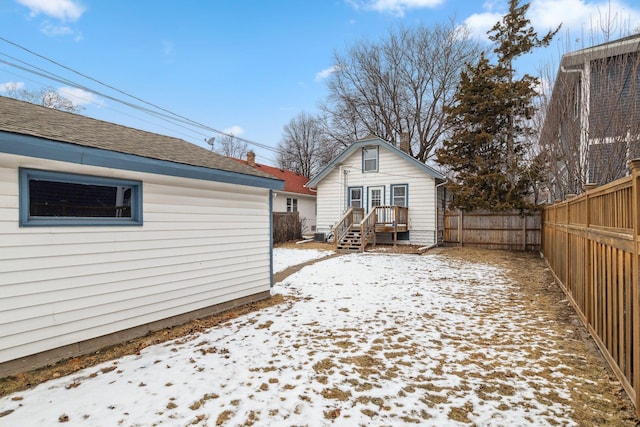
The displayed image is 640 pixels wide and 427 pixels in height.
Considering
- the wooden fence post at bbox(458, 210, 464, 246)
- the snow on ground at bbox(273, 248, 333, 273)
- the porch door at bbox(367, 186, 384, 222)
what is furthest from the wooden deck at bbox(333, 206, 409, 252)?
the wooden fence post at bbox(458, 210, 464, 246)

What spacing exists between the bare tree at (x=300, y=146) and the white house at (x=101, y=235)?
107ft

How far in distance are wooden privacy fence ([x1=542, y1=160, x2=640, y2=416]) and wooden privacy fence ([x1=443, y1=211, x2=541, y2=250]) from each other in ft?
33.6

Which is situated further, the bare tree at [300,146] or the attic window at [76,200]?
the bare tree at [300,146]

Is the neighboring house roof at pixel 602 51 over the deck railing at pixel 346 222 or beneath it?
over

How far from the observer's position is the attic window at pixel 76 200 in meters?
3.52

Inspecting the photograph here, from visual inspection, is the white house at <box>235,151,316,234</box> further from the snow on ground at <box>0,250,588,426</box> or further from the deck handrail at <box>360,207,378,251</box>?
the snow on ground at <box>0,250,588,426</box>

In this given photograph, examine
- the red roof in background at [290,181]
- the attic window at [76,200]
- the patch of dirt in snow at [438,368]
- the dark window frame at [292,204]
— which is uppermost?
the red roof in background at [290,181]

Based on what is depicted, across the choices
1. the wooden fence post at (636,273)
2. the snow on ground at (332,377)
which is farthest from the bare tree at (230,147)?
the wooden fence post at (636,273)

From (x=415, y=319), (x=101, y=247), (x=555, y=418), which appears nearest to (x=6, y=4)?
(x=101, y=247)

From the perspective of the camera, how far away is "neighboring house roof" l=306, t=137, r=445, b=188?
1558cm

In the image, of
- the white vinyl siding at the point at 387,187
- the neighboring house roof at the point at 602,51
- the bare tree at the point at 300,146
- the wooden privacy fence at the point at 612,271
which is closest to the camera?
the wooden privacy fence at the point at 612,271

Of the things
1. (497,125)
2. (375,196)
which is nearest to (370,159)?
(375,196)

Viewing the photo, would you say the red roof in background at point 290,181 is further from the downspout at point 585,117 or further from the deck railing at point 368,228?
the downspout at point 585,117

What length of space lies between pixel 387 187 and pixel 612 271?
1374 cm
